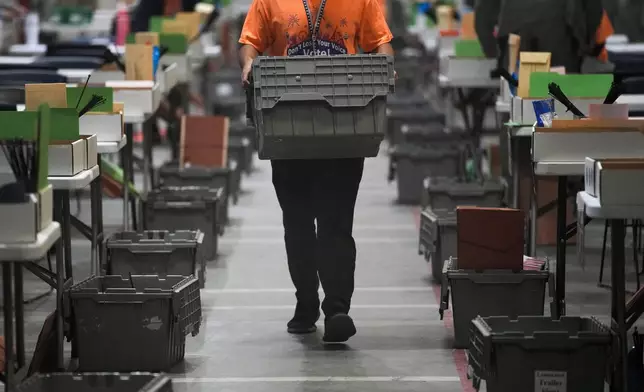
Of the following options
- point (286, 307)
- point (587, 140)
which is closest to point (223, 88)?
point (286, 307)

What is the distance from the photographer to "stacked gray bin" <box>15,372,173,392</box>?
473cm

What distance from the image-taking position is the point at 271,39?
6211 millimetres

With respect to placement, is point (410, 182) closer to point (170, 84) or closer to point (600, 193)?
point (170, 84)

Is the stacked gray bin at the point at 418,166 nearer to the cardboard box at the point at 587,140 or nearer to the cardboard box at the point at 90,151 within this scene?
the cardboard box at the point at 587,140

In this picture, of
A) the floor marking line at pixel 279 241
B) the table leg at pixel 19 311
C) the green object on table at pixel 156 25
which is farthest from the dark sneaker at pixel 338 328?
the green object on table at pixel 156 25

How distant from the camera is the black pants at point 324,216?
613 centimetres

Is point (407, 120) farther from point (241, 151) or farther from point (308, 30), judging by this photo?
point (308, 30)

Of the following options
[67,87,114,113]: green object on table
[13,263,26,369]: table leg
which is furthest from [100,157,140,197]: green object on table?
[13,263,26,369]: table leg

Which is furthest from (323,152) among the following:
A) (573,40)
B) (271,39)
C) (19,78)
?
(573,40)

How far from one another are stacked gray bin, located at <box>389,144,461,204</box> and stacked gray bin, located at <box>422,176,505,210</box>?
1.28 m

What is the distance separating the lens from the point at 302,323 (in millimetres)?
6551

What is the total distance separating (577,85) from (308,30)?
1.41 m

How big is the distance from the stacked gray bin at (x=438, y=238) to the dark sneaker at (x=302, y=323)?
3.88 feet

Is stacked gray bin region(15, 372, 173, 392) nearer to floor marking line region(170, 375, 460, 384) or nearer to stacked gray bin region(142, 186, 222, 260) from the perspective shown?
floor marking line region(170, 375, 460, 384)
